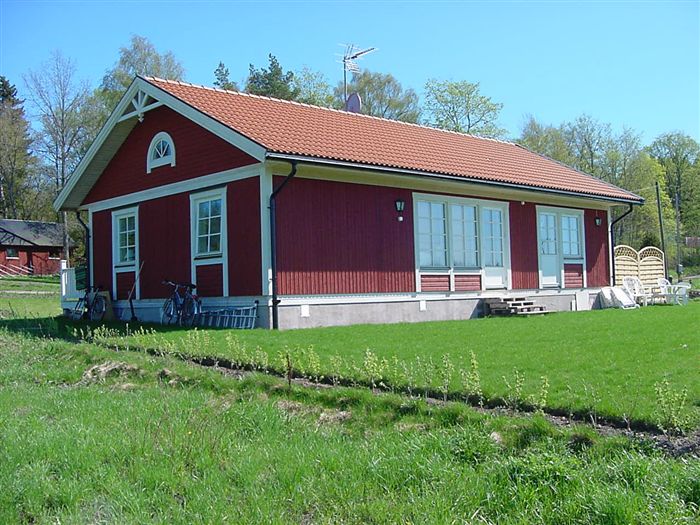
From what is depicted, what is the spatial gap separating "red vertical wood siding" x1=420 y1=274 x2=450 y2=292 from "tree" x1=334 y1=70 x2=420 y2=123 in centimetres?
3302

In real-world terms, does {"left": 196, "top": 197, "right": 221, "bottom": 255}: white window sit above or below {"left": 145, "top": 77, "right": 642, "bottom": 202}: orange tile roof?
below

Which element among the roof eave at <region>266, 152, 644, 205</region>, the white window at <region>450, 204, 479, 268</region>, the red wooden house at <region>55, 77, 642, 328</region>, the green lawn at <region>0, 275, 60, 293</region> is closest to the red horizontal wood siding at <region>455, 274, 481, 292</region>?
the red wooden house at <region>55, 77, 642, 328</region>

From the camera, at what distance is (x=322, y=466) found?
4.69 metres


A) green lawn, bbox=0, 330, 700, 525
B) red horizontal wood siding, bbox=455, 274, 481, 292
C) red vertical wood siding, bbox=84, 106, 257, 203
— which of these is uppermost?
red vertical wood siding, bbox=84, 106, 257, 203

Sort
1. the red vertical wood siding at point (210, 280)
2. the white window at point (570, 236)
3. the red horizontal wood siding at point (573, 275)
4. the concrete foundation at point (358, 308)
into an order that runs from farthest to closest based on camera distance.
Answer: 1. the white window at point (570, 236)
2. the red horizontal wood siding at point (573, 275)
3. the red vertical wood siding at point (210, 280)
4. the concrete foundation at point (358, 308)

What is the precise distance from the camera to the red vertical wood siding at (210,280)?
14188 millimetres

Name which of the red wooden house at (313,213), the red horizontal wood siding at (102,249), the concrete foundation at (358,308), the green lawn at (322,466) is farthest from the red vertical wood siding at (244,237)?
the green lawn at (322,466)

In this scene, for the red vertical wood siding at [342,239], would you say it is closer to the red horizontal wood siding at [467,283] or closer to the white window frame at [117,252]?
the red horizontal wood siding at [467,283]

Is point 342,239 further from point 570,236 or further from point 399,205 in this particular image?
point 570,236

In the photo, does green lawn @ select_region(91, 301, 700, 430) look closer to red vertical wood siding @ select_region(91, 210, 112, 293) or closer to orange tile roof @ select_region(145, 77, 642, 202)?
orange tile roof @ select_region(145, 77, 642, 202)

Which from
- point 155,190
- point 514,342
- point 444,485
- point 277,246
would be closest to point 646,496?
point 444,485

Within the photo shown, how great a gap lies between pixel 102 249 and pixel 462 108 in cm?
3394

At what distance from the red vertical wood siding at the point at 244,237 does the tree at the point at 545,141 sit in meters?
41.3

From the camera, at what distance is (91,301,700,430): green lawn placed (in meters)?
6.06
